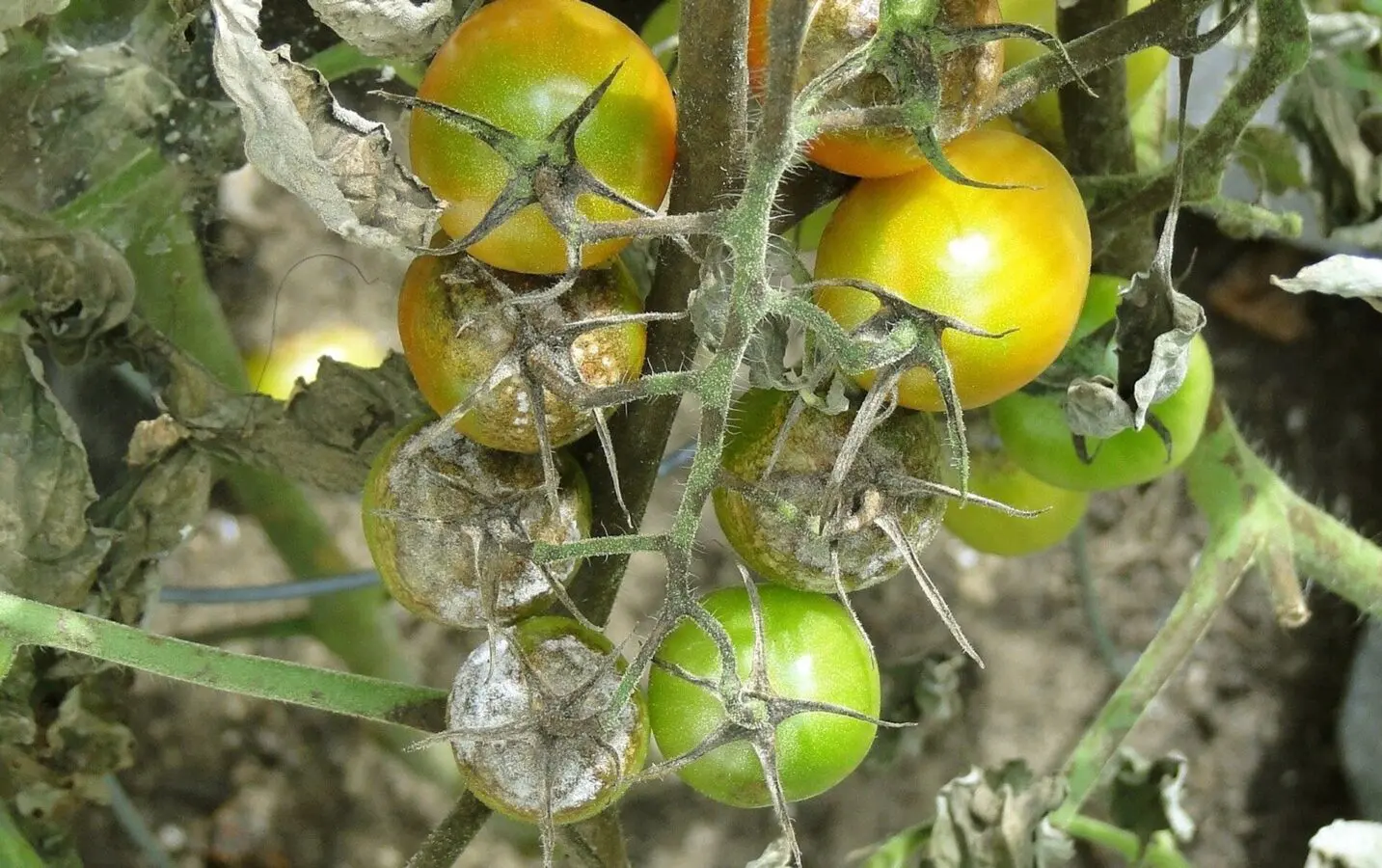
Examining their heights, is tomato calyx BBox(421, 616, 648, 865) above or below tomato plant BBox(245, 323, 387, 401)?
above

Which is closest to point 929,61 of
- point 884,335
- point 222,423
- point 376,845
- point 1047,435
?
point 884,335

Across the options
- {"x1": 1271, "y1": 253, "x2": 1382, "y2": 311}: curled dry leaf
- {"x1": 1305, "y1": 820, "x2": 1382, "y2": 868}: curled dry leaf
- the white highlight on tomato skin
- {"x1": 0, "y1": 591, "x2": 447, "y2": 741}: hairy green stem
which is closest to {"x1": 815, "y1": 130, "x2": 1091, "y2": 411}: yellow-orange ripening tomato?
the white highlight on tomato skin

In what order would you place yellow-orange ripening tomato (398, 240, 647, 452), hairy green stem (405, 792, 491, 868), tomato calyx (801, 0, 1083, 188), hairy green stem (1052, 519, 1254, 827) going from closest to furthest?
1. tomato calyx (801, 0, 1083, 188)
2. yellow-orange ripening tomato (398, 240, 647, 452)
3. hairy green stem (405, 792, 491, 868)
4. hairy green stem (1052, 519, 1254, 827)

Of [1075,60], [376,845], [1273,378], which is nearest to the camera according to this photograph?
[1075,60]

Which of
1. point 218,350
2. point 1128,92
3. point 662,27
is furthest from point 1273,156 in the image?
point 218,350

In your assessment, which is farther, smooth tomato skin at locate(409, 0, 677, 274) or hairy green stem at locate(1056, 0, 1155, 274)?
hairy green stem at locate(1056, 0, 1155, 274)

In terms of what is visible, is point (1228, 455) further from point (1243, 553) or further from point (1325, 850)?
point (1325, 850)

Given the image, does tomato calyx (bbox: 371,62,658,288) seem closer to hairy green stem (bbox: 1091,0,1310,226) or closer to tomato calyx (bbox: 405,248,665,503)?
tomato calyx (bbox: 405,248,665,503)
